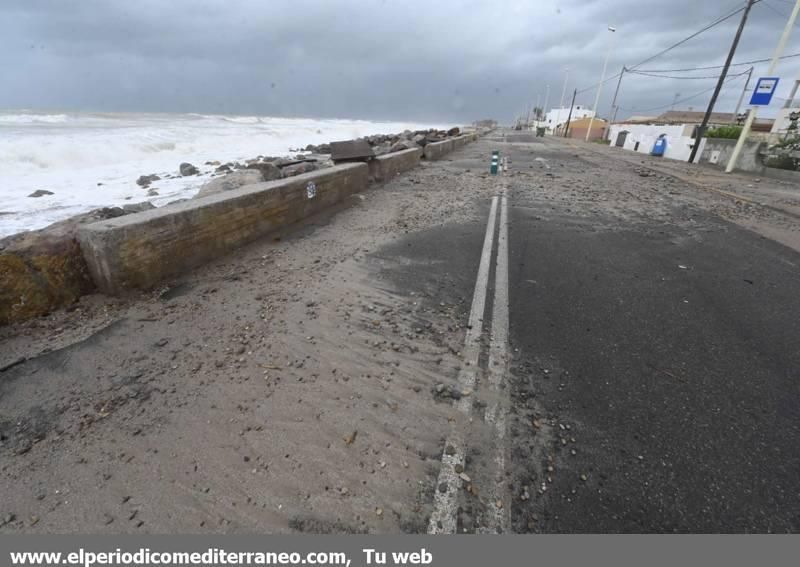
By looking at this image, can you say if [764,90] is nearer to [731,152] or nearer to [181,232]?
[731,152]

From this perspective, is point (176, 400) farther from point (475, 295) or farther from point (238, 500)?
point (475, 295)

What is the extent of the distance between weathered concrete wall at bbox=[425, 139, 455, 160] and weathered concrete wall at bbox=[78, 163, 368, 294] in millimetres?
12999

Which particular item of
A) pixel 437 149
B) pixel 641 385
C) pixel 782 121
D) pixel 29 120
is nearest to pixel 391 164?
pixel 437 149

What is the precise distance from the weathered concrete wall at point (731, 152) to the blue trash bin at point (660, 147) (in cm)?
570

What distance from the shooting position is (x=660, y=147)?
82.8 feet

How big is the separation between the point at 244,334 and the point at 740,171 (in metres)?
22.2

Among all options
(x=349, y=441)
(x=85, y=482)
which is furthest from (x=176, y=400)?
Result: (x=349, y=441)

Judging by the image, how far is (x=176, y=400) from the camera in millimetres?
2568

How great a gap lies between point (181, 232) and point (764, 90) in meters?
20.0

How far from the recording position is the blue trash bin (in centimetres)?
2492

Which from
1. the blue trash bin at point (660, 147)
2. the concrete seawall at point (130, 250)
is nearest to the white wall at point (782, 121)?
the blue trash bin at point (660, 147)

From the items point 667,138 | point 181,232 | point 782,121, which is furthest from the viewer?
point 667,138

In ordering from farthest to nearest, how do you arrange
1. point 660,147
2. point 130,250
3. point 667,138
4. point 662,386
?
point 660,147 → point 667,138 → point 130,250 → point 662,386

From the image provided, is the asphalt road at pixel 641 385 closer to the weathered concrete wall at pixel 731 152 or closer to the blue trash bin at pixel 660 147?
the weathered concrete wall at pixel 731 152
